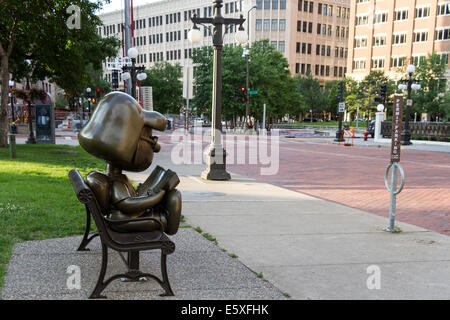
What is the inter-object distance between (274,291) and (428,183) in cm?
937

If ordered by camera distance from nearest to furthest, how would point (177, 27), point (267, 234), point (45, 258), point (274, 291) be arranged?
point (274, 291) < point (45, 258) < point (267, 234) < point (177, 27)

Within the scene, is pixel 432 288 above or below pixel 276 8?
below

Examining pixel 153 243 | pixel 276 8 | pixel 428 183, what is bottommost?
pixel 428 183

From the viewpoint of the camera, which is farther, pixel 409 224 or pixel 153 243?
pixel 409 224

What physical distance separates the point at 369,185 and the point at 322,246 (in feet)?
20.7

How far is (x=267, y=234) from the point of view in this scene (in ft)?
20.0

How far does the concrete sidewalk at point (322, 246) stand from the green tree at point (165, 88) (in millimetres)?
58631

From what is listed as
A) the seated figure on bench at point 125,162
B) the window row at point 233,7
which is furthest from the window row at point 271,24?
the seated figure on bench at point 125,162

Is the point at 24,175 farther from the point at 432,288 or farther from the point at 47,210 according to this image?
the point at 432,288

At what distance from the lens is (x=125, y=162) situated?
Answer: 4051mm

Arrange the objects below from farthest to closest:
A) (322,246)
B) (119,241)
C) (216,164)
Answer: (216,164)
(322,246)
(119,241)

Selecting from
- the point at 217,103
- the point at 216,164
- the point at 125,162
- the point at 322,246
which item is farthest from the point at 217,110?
the point at 125,162

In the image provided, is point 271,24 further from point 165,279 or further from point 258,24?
point 165,279
